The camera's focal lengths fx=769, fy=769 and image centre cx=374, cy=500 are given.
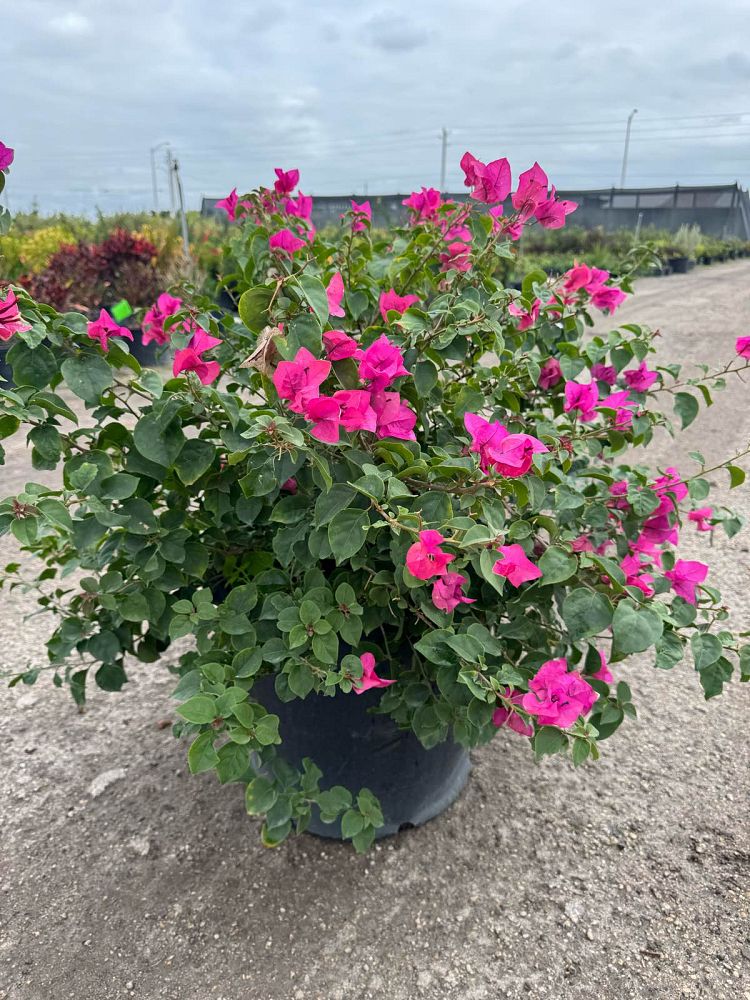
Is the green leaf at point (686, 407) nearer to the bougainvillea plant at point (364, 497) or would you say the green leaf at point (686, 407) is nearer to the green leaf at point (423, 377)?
the bougainvillea plant at point (364, 497)

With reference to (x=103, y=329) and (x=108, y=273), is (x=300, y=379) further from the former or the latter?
(x=108, y=273)

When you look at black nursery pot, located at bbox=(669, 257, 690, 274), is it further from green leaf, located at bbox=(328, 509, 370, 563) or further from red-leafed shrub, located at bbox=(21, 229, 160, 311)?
green leaf, located at bbox=(328, 509, 370, 563)

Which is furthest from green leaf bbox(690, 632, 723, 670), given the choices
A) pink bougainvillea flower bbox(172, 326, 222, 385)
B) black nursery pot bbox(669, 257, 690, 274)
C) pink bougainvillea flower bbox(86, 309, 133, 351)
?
black nursery pot bbox(669, 257, 690, 274)

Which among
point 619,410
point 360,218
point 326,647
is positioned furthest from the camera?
point 360,218

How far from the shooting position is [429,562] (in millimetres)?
856

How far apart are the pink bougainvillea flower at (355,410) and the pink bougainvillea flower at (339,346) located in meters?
0.06

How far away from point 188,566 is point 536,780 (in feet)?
3.35

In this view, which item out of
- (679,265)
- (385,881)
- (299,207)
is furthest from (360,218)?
(679,265)

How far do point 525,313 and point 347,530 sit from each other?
0.61 meters

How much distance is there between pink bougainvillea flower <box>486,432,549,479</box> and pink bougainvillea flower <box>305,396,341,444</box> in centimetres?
18

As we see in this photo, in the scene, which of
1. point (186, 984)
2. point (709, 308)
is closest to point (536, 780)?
point (186, 984)

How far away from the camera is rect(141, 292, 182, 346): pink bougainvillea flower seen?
143 cm

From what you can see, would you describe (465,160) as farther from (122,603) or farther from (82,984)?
(82,984)

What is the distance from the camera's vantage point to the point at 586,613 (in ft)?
3.26
